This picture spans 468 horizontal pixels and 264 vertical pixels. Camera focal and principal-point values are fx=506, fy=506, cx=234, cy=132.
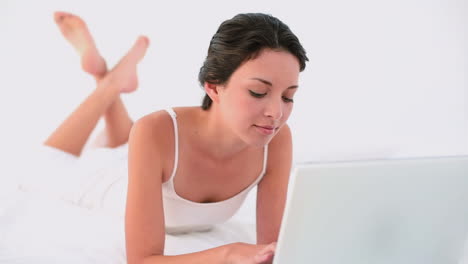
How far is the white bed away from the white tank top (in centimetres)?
6

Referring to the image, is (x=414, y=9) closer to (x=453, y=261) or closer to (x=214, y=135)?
(x=214, y=135)

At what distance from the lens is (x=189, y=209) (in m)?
1.74

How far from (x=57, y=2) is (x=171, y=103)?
1253 millimetres

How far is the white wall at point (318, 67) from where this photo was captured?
106 inches

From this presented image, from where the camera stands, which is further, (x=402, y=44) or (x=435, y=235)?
(x=402, y=44)

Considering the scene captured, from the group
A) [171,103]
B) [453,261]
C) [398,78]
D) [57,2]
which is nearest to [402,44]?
[398,78]

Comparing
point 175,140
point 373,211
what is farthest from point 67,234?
point 373,211

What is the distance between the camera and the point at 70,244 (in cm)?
172

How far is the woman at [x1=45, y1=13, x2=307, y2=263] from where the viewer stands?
1.32m

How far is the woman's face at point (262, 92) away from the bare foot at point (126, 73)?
4.94 feet

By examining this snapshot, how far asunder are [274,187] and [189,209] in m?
0.30

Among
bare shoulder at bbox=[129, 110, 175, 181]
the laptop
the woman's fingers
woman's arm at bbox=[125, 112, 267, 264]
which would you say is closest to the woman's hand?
the woman's fingers

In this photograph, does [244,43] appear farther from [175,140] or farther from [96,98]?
[96,98]

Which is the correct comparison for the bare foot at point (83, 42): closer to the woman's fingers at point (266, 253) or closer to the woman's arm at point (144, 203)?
the woman's arm at point (144, 203)
